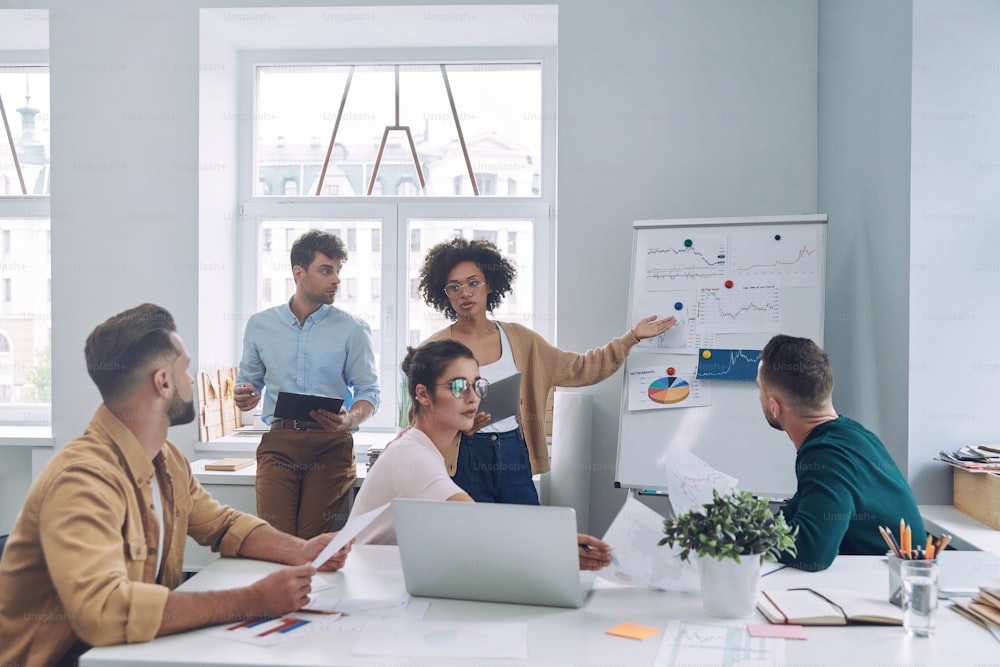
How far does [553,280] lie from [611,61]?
109 cm

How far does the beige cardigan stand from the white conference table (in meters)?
1.29

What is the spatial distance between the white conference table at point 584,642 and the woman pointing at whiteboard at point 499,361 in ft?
3.52

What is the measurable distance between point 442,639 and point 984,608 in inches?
39.3

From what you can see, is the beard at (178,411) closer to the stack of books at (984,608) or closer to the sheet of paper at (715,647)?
the sheet of paper at (715,647)

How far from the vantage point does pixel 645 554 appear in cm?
171

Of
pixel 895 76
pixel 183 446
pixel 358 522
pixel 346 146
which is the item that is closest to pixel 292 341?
pixel 183 446

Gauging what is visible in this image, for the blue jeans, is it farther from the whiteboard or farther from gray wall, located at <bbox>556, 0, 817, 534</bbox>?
gray wall, located at <bbox>556, 0, 817, 534</bbox>

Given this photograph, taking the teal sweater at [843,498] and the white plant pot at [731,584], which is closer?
the white plant pot at [731,584]

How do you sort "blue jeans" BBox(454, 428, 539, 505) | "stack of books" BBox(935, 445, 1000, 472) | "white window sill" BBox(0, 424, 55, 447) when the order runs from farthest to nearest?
"white window sill" BBox(0, 424, 55, 447), "blue jeans" BBox(454, 428, 539, 505), "stack of books" BBox(935, 445, 1000, 472)

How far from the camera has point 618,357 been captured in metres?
3.16

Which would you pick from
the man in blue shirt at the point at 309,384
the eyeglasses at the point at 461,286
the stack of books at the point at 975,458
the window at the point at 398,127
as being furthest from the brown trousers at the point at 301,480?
the stack of books at the point at 975,458

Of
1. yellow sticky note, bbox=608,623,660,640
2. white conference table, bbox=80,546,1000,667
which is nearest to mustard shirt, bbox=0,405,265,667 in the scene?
white conference table, bbox=80,546,1000,667

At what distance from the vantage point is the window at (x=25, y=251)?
4.41 meters

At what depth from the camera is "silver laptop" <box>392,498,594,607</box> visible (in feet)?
5.07
